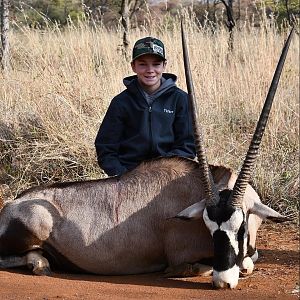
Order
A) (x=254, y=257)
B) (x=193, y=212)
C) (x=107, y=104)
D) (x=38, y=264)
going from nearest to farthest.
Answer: (x=193, y=212) → (x=38, y=264) → (x=254, y=257) → (x=107, y=104)

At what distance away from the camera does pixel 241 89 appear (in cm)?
855

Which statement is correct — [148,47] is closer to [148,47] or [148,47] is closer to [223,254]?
[148,47]

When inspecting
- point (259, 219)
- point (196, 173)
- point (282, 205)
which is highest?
point (196, 173)

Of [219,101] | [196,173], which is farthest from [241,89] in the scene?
[196,173]

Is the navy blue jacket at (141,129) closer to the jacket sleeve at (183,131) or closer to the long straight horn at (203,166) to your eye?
the jacket sleeve at (183,131)

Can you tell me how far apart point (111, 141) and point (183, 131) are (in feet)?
1.83

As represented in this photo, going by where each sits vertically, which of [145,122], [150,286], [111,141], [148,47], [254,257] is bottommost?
[254,257]

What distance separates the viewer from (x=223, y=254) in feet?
14.0

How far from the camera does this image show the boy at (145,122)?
543 cm

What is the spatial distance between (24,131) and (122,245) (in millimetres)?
3243

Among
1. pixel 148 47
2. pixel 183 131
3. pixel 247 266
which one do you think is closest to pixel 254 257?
pixel 247 266

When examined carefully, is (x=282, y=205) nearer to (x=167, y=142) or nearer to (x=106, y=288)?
(x=167, y=142)

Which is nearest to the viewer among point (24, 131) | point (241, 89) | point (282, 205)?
point (282, 205)

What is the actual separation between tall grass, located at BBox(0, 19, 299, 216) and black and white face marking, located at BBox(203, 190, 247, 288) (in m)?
1.97
